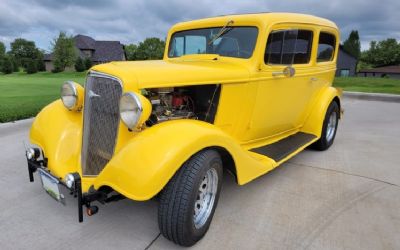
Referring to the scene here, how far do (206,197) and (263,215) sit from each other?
0.63m

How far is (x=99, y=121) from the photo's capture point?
8.66 ft

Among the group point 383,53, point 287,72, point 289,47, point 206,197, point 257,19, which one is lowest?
point 206,197

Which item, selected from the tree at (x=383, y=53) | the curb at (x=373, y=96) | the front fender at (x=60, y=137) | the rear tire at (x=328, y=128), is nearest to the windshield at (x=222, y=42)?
the front fender at (x=60, y=137)

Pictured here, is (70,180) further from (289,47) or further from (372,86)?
(372,86)

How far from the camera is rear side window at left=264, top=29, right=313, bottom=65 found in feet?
11.3

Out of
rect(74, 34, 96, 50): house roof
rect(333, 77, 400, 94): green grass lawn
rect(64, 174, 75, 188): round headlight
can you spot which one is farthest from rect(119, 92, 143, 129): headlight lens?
rect(74, 34, 96, 50): house roof

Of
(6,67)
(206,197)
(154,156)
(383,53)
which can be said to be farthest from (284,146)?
(383,53)

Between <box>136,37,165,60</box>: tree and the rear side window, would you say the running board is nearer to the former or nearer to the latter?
the rear side window

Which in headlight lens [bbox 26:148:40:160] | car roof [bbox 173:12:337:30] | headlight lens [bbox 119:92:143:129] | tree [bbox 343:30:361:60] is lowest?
headlight lens [bbox 26:148:40:160]

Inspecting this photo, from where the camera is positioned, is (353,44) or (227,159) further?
(353,44)

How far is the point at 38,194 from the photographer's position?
3.24 m

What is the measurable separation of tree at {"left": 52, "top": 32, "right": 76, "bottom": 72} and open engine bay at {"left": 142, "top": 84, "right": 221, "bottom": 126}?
33607mm

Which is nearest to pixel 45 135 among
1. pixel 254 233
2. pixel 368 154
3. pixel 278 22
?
pixel 254 233

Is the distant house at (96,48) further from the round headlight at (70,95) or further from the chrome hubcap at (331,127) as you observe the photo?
the round headlight at (70,95)
